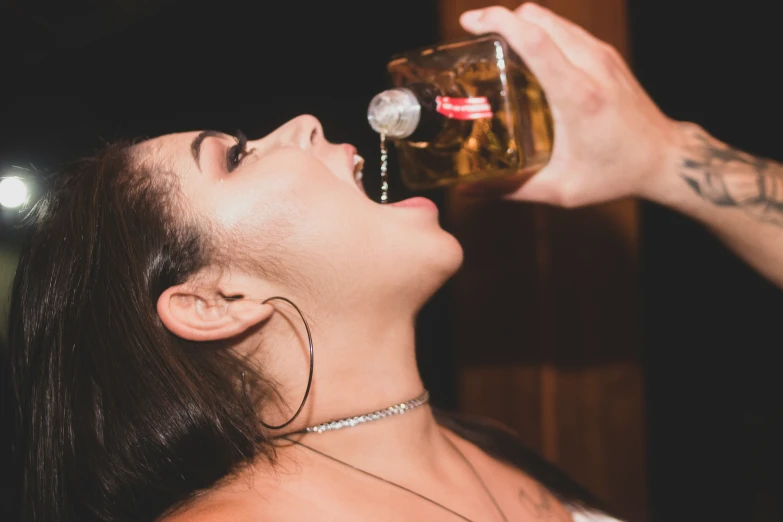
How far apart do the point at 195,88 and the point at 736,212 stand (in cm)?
101

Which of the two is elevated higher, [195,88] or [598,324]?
[195,88]

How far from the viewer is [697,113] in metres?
1.58

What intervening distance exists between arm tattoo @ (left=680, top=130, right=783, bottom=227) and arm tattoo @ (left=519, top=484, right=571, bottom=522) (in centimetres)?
55

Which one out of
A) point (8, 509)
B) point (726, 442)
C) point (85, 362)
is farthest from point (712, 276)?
point (8, 509)

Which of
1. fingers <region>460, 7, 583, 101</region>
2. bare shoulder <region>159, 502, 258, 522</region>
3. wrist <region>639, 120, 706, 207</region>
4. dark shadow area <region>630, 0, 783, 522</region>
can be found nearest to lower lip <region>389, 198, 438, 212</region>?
fingers <region>460, 7, 583, 101</region>

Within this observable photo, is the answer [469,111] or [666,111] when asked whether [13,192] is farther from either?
[666,111]

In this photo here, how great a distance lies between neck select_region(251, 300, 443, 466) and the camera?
0.95 m

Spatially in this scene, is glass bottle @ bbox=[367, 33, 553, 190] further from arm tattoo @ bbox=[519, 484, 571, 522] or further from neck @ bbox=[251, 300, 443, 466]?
arm tattoo @ bbox=[519, 484, 571, 522]

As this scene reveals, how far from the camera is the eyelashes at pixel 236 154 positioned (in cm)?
97

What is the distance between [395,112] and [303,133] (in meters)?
0.14

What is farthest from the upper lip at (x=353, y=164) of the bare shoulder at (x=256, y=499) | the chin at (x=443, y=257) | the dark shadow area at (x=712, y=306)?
the dark shadow area at (x=712, y=306)

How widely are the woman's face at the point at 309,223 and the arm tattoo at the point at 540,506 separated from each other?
0.38 metres

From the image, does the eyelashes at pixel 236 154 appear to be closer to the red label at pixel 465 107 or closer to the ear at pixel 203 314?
the ear at pixel 203 314

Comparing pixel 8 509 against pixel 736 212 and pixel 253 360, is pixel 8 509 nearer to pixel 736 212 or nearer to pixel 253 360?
pixel 253 360
